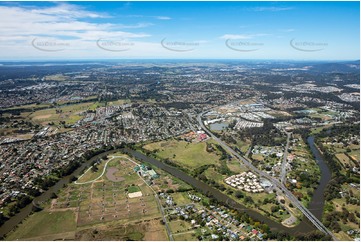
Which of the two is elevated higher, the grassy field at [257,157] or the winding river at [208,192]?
the grassy field at [257,157]

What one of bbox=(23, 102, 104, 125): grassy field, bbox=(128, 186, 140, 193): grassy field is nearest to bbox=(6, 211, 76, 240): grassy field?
bbox=(128, 186, 140, 193): grassy field

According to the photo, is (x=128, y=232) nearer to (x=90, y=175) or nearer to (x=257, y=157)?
(x=90, y=175)

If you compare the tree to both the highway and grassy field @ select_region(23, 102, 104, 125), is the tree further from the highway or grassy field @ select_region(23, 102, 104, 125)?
grassy field @ select_region(23, 102, 104, 125)

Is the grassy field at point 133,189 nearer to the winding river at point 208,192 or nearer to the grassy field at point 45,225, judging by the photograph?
the winding river at point 208,192

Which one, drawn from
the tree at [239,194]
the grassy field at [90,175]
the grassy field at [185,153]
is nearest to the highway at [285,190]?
the grassy field at [185,153]

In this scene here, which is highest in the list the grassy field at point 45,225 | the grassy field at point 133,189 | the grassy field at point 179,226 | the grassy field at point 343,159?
the grassy field at point 343,159

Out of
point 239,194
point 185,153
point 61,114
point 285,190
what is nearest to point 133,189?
point 239,194

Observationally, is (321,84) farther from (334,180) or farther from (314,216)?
(314,216)
